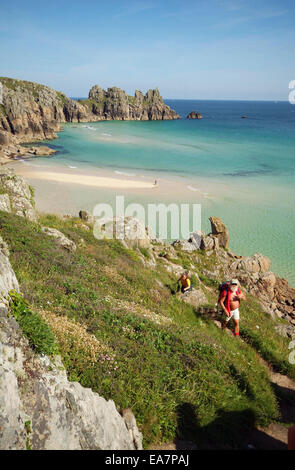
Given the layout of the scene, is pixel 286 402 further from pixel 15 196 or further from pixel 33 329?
pixel 15 196

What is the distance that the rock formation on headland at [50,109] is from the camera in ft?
278

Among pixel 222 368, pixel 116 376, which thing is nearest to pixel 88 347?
pixel 116 376

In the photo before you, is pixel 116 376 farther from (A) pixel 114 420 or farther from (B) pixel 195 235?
(B) pixel 195 235

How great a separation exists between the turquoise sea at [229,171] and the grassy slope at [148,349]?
56.1 ft

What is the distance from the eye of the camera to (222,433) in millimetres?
6211

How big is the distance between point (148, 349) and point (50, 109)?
128277 millimetres

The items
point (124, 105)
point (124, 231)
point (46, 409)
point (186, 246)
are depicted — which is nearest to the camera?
point (46, 409)

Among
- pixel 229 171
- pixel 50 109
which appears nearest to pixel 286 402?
pixel 229 171

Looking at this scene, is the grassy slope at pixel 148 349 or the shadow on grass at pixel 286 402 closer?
the grassy slope at pixel 148 349

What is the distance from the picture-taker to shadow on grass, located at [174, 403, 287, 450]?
5.86 m

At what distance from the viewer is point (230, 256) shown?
24359 mm

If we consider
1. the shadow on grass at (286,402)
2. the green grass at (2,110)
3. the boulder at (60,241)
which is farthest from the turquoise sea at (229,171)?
the boulder at (60,241)

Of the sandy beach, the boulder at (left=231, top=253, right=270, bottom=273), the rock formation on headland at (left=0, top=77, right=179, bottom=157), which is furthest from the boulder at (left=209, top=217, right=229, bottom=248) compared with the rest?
the rock formation on headland at (left=0, top=77, right=179, bottom=157)

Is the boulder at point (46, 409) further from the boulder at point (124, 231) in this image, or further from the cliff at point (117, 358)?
the boulder at point (124, 231)
